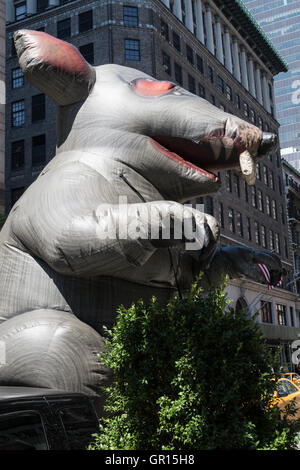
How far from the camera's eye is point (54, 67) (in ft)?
9.40

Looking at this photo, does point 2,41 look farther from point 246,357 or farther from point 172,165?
point 246,357

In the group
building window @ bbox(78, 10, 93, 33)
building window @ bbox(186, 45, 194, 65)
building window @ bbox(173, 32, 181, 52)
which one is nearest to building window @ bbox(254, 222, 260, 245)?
building window @ bbox(186, 45, 194, 65)

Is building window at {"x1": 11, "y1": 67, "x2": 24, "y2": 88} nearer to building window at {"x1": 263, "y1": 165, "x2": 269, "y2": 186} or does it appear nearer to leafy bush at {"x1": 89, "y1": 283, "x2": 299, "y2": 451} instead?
building window at {"x1": 263, "y1": 165, "x2": 269, "y2": 186}

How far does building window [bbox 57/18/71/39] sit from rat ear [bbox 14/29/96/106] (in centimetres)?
2985

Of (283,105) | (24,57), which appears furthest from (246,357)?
(283,105)

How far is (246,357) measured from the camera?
2.19 meters

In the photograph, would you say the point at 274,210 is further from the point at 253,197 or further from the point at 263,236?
the point at 253,197

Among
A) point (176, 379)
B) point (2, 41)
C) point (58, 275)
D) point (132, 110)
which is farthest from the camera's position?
point (2, 41)

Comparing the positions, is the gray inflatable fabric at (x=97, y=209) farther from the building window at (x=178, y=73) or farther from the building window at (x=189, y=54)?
the building window at (x=189, y=54)

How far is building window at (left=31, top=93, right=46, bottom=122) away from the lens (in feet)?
99.5

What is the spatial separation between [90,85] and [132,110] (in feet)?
1.09

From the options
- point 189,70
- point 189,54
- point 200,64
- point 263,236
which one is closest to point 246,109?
point 200,64

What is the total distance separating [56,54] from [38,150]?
91.6 feet

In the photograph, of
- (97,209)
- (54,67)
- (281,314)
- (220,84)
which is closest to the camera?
(97,209)
